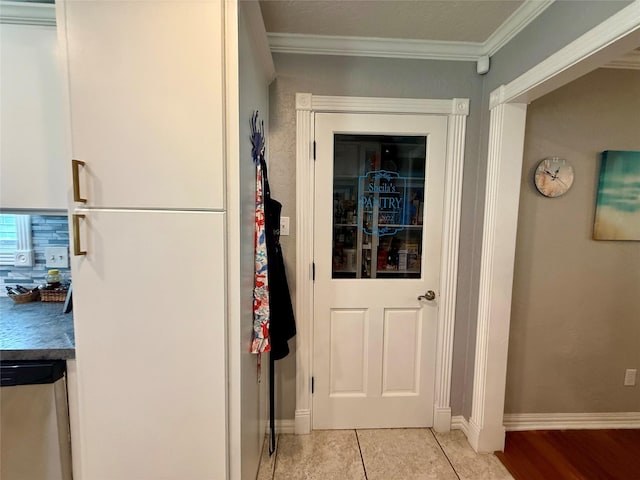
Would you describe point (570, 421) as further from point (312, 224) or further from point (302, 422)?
point (312, 224)

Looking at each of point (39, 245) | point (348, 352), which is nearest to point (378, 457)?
point (348, 352)

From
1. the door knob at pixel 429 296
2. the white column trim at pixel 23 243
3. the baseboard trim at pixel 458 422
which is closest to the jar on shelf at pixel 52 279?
the white column trim at pixel 23 243

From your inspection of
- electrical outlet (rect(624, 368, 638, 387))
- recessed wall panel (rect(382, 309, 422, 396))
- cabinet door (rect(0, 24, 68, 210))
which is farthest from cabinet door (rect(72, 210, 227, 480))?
electrical outlet (rect(624, 368, 638, 387))

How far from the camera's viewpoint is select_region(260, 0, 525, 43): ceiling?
1.39 meters

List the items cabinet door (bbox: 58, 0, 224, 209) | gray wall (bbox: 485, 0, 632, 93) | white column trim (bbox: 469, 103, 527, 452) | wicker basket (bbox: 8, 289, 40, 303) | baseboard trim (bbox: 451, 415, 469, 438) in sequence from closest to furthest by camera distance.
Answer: cabinet door (bbox: 58, 0, 224, 209)
gray wall (bbox: 485, 0, 632, 93)
wicker basket (bbox: 8, 289, 40, 303)
white column trim (bbox: 469, 103, 527, 452)
baseboard trim (bbox: 451, 415, 469, 438)

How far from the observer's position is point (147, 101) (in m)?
0.99

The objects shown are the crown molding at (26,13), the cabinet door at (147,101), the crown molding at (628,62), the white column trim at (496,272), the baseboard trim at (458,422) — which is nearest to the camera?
the cabinet door at (147,101)

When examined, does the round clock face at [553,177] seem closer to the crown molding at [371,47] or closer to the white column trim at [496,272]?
the white column trim at [496,272]

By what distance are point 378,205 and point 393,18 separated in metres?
0.97

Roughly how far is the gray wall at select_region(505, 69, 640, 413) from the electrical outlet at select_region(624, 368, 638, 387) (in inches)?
1.1

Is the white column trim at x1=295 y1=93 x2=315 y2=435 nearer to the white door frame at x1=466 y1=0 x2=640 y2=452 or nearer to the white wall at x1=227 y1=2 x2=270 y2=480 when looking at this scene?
the white wall at x1=227 y1=2 x2=270 y2=480

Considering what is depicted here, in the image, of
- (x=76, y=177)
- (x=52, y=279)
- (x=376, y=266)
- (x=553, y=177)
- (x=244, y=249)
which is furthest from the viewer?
(x=376, y=266)

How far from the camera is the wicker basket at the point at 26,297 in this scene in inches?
58.0

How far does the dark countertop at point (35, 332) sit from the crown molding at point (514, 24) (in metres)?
2.39
